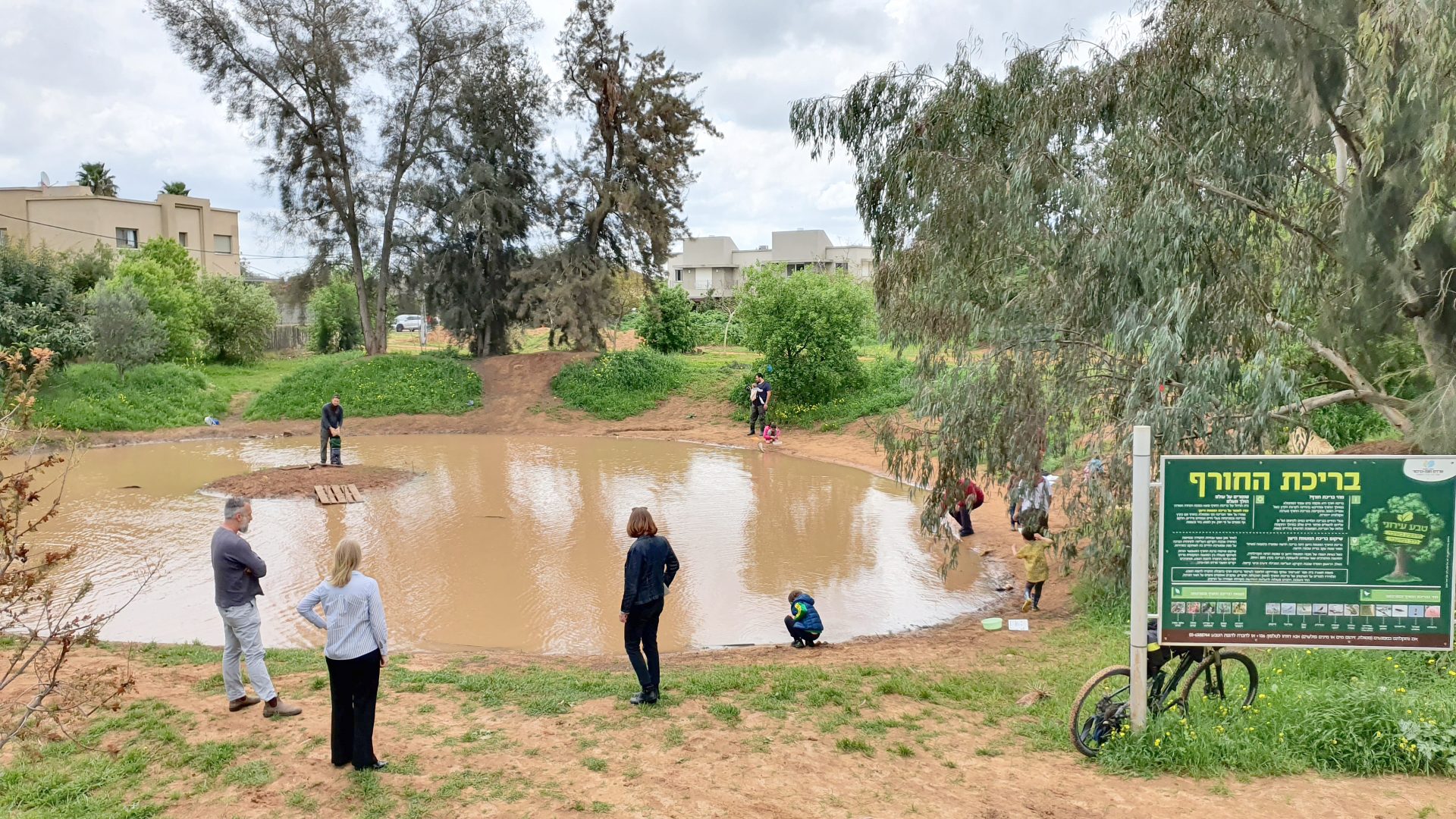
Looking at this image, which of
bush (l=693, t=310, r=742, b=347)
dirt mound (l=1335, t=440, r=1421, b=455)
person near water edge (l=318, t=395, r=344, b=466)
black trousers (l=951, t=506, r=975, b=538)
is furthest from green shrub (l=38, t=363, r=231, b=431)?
dirt mound (l=1335, t=440, r=1421, b=455)

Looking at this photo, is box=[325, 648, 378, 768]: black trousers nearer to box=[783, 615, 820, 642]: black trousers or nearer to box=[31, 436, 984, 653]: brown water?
box=[31, 436, 984, 653]: brown water

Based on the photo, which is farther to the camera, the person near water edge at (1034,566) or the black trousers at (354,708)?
the person near water edge at (1034,566)

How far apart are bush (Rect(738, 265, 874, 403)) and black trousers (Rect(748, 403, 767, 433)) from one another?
4.16ft

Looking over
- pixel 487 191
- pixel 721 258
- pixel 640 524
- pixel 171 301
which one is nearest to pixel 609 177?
pixel 487 191

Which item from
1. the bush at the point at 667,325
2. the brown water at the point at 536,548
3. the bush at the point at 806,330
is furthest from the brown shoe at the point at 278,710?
the bush at the point at 667,325

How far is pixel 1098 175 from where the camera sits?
10352 mm

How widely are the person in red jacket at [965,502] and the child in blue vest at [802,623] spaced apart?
3062 mm

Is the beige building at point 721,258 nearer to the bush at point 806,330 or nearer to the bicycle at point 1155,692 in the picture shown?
the bush at point 806,330

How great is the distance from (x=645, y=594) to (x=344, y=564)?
223 cm

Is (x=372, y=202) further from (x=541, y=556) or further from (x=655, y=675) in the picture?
(x=655, y=675)

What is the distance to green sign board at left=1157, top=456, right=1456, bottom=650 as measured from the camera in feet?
17.9

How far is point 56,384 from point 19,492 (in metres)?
28.6

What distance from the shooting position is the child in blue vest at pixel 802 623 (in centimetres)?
952

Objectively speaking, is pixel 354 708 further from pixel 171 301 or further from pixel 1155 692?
pixel 171 301
